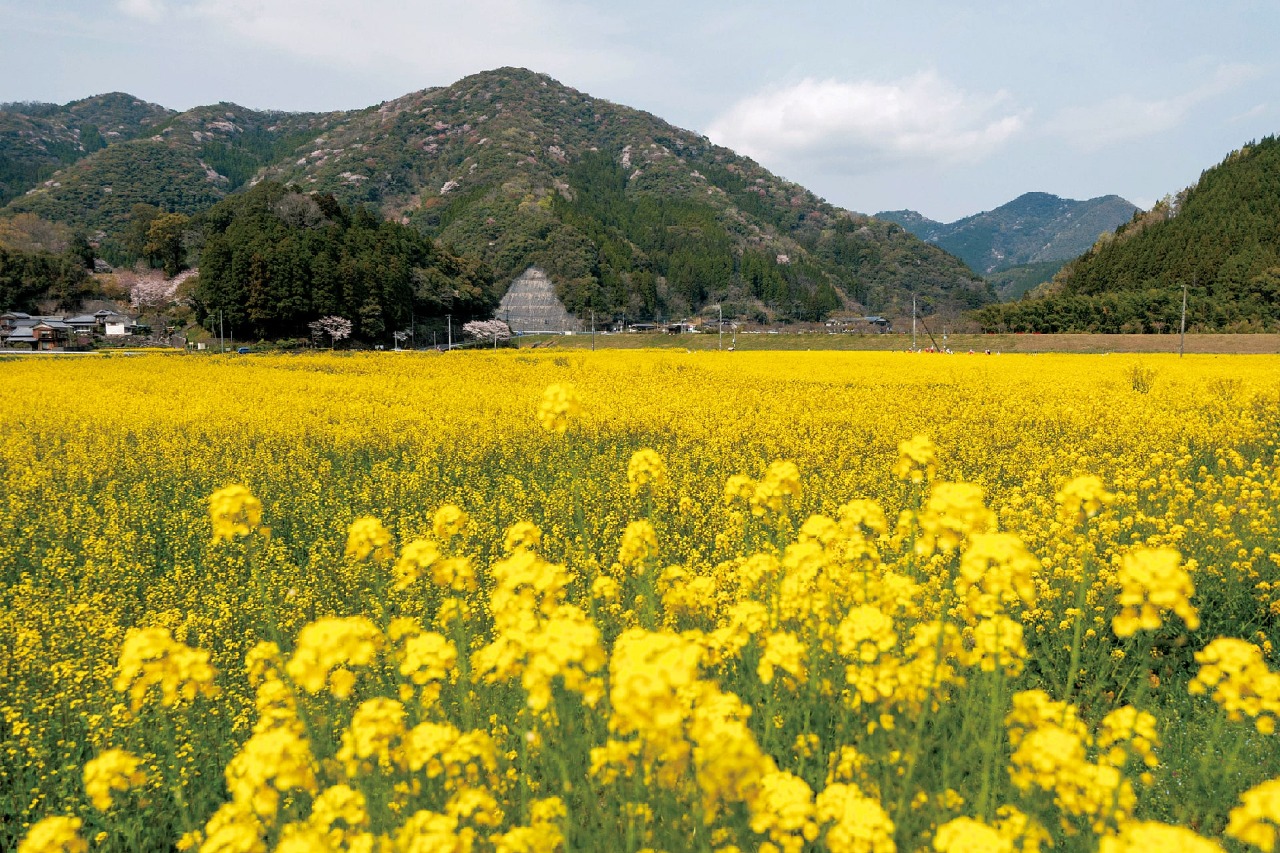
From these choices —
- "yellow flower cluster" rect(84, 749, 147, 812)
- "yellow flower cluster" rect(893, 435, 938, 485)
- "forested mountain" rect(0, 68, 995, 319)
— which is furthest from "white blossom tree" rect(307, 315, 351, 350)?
"yellow flower cluster" rect(893, 435, 938, 485)

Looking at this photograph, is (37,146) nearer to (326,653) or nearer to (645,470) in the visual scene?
(645,470)

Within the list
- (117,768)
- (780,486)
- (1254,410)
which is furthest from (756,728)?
(1254,410)

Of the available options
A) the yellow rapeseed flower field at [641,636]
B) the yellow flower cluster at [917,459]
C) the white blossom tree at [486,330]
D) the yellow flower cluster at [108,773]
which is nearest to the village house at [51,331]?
the white blossom tree at [486,330]

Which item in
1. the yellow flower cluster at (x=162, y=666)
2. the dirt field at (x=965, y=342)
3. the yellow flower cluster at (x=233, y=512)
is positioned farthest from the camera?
the dirt field at (x=965, y=342)

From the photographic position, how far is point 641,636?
218cm

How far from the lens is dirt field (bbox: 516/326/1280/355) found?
41.5 metres

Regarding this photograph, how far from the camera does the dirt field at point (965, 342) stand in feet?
136

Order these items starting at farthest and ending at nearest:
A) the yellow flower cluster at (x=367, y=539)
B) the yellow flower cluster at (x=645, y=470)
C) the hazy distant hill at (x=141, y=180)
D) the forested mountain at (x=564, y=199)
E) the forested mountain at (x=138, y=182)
Answer: the hazy distant hill at (x=141, y=180), the forested mountain at (x=138, y=182), the forested mountain at (x=564, y=199), the yellow flower cluster at (x=645, y=470), the yellow flower cluster at (x=367, y=539)

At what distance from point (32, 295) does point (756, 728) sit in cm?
Answer: 9428

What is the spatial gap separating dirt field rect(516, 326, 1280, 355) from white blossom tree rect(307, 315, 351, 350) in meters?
22.1

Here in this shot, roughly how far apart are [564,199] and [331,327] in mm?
80677

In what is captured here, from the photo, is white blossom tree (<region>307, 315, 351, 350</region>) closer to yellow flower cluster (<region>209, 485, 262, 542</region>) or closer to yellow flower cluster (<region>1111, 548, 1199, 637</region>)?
yellow flower cluster (<region>209, 485, 262, 542</region>)

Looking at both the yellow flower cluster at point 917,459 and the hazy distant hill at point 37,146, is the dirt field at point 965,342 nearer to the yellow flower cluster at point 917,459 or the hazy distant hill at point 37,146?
the yellow flower cluster at point 917,459

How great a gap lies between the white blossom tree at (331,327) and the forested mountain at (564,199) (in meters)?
41.8
